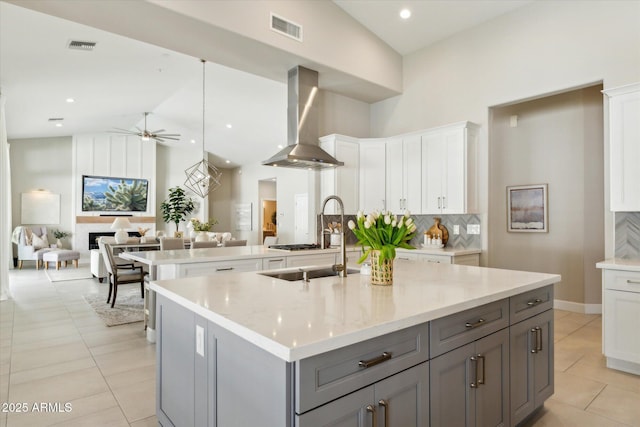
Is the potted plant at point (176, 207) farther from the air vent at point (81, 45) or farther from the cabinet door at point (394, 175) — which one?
the cabinet door at point (394, 175)

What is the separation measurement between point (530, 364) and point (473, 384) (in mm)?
663

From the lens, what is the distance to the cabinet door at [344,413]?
114 cm

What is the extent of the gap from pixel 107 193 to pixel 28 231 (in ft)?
6.97

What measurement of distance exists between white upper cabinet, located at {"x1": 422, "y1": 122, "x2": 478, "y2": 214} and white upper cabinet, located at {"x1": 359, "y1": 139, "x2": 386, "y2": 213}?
0.63 metres

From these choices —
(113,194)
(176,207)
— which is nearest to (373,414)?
(113,194)

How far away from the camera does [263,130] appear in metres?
9.40

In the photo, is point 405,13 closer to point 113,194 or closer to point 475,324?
point 475,324

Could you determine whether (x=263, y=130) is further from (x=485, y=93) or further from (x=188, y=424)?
(x=188, y=424)

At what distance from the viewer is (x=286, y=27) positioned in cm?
393

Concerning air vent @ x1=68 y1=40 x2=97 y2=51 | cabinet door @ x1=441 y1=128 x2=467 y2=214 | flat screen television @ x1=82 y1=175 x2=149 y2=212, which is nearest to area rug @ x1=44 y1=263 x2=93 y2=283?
flat screen television @ x1=82 y1=175 x2=149 y2=212

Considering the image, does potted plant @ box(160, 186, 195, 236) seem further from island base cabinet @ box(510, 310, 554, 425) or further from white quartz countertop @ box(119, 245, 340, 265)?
island base cabinet @ box(510, 310, 554, 425)

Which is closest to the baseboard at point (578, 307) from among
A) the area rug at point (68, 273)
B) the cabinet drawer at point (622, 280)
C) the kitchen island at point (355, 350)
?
the cabinet drawer at point (622, 280)

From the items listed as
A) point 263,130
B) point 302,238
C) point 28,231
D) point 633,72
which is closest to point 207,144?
point 263,130

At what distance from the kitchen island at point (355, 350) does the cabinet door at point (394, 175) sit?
2.79 m
